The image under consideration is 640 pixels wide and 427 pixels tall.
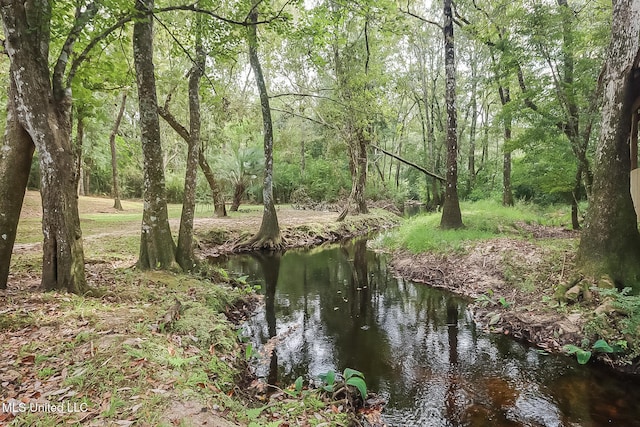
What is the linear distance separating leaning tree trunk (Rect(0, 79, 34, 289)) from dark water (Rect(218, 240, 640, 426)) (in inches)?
160

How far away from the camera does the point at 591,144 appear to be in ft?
34.3

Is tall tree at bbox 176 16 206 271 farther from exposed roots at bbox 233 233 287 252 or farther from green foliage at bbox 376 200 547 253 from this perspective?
green foliage at bbox 376 200 547 253

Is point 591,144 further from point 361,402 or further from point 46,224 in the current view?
point 46,224

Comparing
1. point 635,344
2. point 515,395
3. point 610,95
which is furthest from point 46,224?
point 610,95

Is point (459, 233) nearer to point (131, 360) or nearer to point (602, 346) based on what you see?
point (602, 346)

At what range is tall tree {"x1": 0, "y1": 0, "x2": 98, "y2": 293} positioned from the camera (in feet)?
15.0

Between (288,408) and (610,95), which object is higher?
(610,95)

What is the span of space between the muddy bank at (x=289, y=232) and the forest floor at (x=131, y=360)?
6.57 meters

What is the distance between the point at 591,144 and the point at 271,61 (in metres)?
15.4

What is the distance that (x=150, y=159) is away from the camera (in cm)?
697

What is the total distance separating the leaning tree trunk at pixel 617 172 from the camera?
5738 mm

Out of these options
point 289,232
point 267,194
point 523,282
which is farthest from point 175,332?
point 289,232

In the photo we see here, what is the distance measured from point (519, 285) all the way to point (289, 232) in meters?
10.3

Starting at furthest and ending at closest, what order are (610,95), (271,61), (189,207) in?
(271,61) → (189,207) → (610,95)
